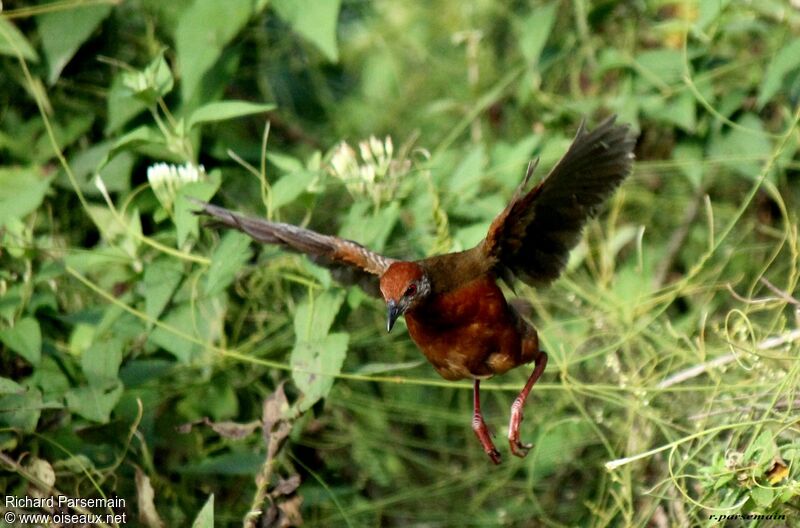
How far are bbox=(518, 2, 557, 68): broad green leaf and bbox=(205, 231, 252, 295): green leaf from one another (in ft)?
4.60

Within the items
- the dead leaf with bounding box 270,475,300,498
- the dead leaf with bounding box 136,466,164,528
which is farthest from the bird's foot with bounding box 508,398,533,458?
the dead leaf with bounding box 136,466,164,528

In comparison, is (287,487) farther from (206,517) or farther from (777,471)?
(777,471)

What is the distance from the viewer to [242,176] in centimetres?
435

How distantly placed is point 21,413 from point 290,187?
907 mm

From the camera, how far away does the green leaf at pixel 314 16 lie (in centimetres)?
363

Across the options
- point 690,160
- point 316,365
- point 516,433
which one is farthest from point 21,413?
point 690,160

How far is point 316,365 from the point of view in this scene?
319cm

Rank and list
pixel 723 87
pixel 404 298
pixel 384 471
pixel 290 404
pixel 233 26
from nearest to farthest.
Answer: pixel 404 298 < pixel 290 404 < pixel 233 26 < pixel 723 87 < pixel 384 471

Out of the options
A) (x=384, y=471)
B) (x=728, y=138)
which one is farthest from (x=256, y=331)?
(x=728, y=138)

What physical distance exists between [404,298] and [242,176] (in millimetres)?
1577

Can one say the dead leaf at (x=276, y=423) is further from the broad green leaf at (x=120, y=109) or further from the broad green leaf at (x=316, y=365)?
the broad green leaf at (x=120, y=109)

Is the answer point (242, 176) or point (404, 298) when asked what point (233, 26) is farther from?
point (404, 298)

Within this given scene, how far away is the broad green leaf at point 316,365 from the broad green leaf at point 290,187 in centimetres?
39

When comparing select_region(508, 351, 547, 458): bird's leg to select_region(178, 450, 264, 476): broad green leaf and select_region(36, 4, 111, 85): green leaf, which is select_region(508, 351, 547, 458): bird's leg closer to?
select_region(178, 450, 264, 476): broad green leaf
